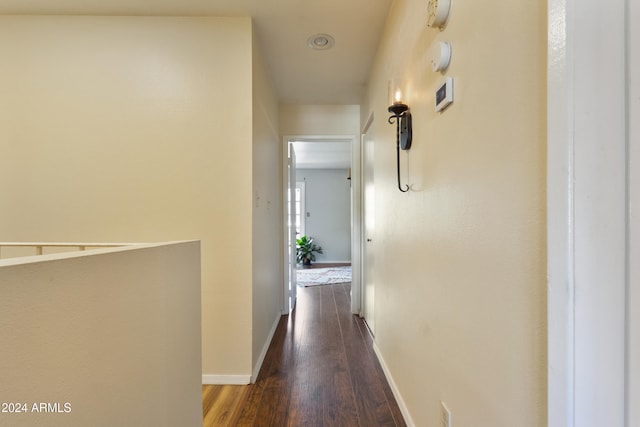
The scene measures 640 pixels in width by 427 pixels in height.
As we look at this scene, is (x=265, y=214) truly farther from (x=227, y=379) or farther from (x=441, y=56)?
(x=441, y=56)

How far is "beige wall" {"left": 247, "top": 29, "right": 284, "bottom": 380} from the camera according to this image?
2.20 m

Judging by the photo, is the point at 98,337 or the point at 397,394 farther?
the point at 397,394

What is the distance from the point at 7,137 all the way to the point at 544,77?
2942 mm

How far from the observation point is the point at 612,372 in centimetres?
53

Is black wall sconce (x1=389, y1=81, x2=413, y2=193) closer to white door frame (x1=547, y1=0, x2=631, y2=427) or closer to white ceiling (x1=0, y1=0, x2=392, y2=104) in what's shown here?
white ceiling (x1=0, y1=0, x2=392, y2=104)

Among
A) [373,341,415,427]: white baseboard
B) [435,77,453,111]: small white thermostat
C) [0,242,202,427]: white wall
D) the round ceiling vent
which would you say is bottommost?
[373,341,415,427]: white baseboard

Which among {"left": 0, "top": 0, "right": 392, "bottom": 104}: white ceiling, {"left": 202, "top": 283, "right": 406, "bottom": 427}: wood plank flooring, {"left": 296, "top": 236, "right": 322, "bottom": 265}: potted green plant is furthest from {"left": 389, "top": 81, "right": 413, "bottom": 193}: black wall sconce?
{"left": 296, "top": 236, "right": 322, "bottom": 265}: potted green plant

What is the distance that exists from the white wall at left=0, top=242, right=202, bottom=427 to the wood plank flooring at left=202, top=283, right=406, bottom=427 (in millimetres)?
545

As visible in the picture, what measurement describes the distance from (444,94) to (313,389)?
1832 mm

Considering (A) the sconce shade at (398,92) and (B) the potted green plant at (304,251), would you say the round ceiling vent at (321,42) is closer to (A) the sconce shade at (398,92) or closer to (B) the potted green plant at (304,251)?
(A) the sconce shade at (398,92)

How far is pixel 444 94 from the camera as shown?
1.07m

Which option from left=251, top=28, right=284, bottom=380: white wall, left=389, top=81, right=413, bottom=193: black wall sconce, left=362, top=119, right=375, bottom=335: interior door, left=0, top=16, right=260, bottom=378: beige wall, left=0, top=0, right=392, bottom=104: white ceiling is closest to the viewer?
left=389, top=81, right=413, bottom=193: black wall sconce

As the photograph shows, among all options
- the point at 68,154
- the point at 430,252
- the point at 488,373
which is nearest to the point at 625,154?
the point at 488,373

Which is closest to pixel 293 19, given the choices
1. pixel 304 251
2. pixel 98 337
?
pixel 98 337
